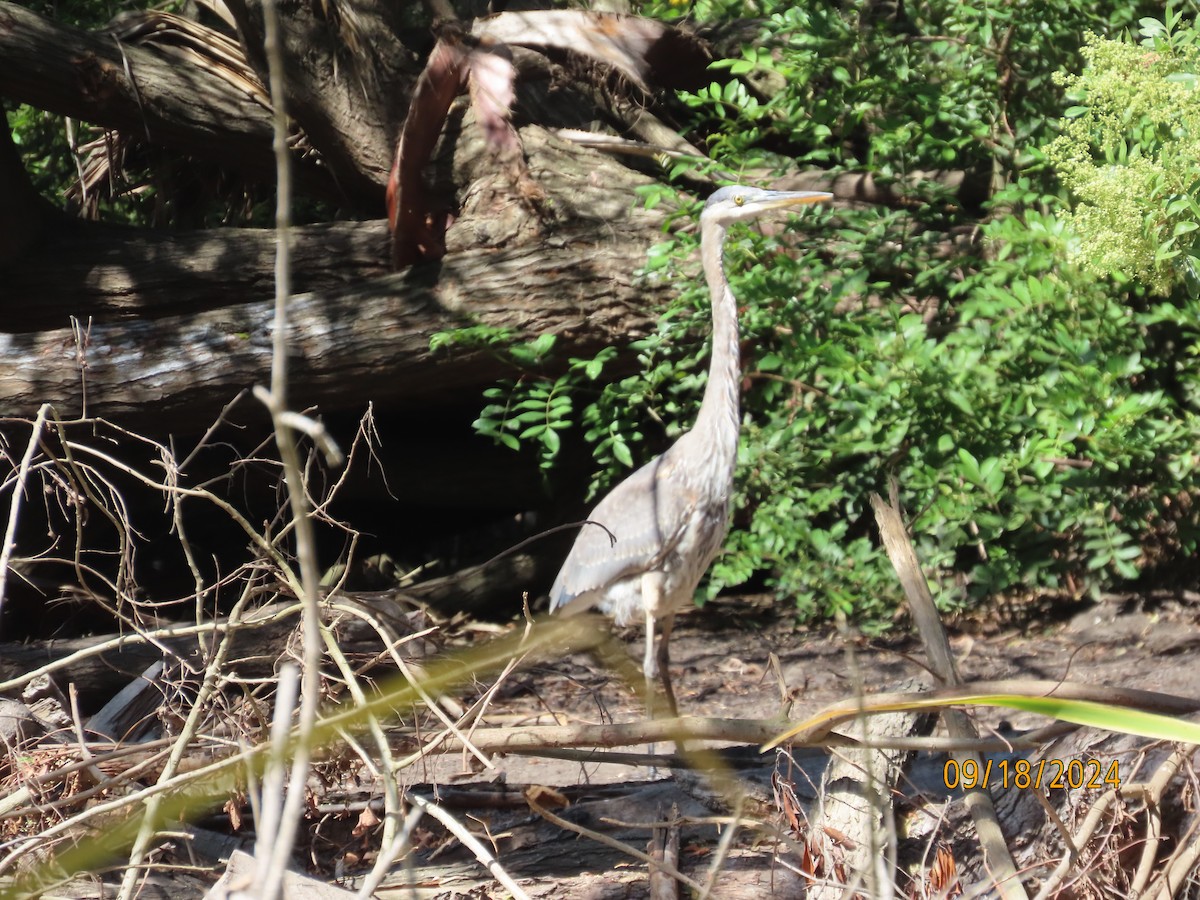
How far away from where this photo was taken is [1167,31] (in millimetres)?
3848

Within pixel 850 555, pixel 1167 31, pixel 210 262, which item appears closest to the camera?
pixel 1167 31

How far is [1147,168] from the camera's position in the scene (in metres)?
3.46

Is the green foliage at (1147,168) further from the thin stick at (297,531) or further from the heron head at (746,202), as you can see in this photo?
the thin stick at (297,531)

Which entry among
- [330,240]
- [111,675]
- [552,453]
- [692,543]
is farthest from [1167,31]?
[111,675]

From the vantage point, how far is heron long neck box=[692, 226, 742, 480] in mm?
4762

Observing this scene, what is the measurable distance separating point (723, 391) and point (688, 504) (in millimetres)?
532

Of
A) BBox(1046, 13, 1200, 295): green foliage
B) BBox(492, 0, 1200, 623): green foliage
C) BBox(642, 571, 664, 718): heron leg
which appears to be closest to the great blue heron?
BBox(642, 571, 664, 718): heron leg

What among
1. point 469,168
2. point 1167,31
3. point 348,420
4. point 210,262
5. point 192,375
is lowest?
point 348,420

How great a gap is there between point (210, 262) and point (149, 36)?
153cm

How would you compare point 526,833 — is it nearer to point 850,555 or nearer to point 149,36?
point 850,555

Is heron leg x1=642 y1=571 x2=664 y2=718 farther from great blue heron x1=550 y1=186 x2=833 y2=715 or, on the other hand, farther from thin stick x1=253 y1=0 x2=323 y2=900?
thin stick x1=253 y1=0 x2=323 y2=900

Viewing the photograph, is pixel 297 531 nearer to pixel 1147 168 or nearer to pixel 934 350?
pixel 1147 168

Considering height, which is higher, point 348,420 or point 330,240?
point 330,240
